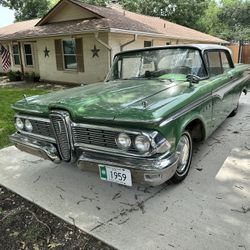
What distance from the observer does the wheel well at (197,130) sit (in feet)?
11.4

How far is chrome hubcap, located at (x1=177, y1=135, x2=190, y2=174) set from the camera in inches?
126

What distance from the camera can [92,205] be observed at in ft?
9.80

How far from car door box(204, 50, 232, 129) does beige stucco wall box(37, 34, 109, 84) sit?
7595 millimetres

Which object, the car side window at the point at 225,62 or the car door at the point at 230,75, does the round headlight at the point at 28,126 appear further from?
the car side window at the point at 225,62

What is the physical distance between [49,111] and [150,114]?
3.86 ft

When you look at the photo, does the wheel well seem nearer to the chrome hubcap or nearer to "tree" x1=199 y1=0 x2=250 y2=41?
the chrome hubcap

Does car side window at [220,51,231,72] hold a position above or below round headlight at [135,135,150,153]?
above

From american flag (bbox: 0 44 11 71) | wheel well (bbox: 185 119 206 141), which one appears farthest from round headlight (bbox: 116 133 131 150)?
american flag (bbox: 0 44 11 71)

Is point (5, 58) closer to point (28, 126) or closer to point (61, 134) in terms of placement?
point (28, 126)

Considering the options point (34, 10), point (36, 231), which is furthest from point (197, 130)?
point (34, 10)

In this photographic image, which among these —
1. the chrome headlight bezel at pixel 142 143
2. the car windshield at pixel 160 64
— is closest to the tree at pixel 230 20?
the car windshield at pixel 160 64

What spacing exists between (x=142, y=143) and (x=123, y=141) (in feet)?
0.65

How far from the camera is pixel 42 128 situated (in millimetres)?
3193

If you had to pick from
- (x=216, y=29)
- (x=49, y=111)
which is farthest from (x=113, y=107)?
(x=216, y=29)
